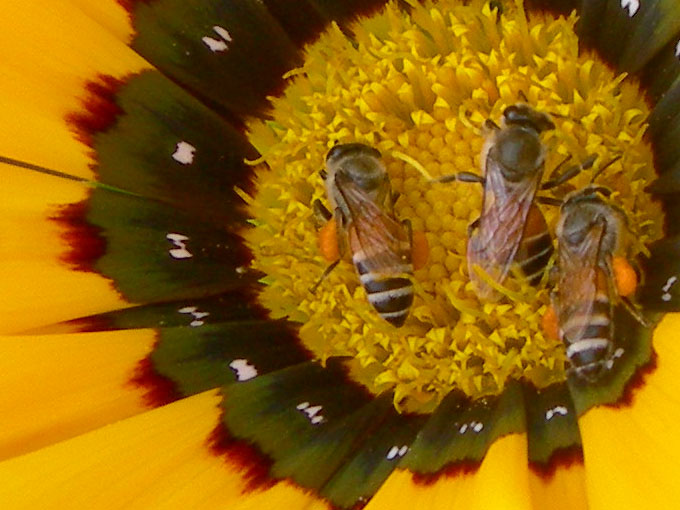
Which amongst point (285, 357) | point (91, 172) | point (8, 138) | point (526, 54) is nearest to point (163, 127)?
point (91, 172)

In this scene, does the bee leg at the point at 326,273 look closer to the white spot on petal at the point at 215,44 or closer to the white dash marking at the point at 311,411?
the white dash marking at the point at 311,411

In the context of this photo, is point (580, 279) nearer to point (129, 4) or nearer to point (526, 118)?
point (526, 118)

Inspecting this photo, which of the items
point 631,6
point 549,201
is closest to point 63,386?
point 549,201

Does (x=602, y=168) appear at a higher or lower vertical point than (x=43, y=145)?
lower

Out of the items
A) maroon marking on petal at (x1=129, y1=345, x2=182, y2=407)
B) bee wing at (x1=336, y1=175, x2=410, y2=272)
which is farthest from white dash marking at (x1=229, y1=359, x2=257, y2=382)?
bee wing at (x1=336, y1=175, x2=410, y2=272)

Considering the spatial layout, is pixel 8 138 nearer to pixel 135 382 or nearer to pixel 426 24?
pixel 135 382

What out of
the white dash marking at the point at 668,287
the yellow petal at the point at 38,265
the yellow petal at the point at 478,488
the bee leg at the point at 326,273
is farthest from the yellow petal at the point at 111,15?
the white dash marking at the point at 668,287
